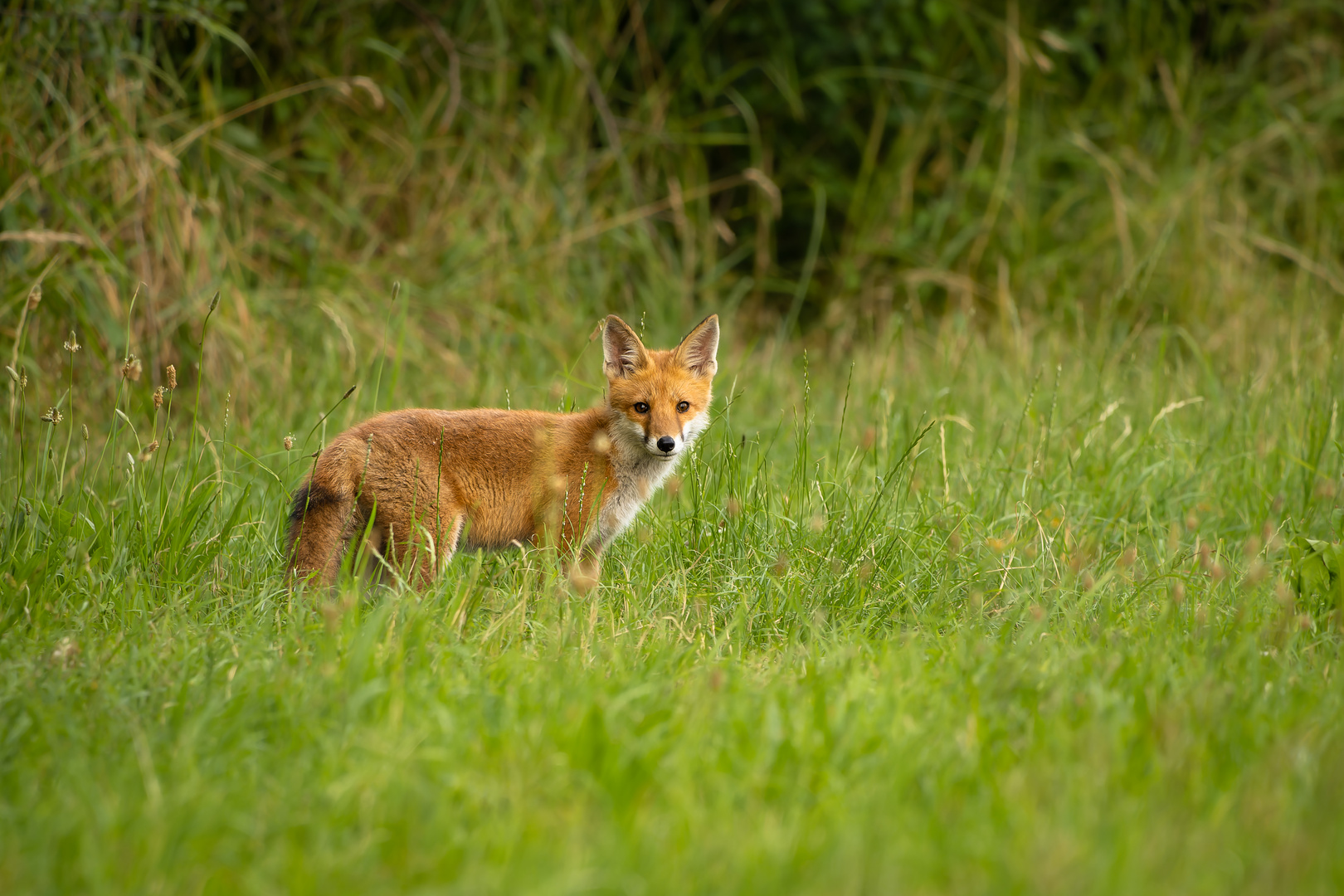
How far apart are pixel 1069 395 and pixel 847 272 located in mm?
2535

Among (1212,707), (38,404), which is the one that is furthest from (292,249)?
(1212,707)

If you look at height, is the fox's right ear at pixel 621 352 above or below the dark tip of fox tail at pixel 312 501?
above

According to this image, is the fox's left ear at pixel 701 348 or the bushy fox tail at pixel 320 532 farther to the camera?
the fox's left ear at pixel 701 348

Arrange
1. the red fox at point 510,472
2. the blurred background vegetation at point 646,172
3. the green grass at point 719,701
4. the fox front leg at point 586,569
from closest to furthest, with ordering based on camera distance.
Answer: the green grass at point 719,701, the fox front leg at point 586,569, the red fox at point 510,472, the blurred background vegetation at point 646,172

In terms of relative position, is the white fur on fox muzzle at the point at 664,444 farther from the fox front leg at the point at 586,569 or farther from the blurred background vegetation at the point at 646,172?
the blurred background vegetation at the point at 646,172

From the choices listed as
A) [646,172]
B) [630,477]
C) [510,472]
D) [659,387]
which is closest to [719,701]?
[510,472]

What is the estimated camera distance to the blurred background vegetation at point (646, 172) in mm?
6375

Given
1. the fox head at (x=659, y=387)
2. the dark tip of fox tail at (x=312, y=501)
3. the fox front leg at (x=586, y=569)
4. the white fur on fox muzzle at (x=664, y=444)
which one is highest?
the fox head at (x=659, y=387)

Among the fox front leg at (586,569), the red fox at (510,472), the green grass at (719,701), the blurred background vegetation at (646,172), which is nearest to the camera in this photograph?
the green grass at (719,701)

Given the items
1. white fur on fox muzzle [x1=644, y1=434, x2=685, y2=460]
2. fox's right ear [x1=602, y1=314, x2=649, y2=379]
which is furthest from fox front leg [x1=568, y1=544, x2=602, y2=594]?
fox's right ear [x1=602, y1=314, x2=649, y2=379]

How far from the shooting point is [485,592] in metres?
3.99

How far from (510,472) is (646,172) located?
478cm

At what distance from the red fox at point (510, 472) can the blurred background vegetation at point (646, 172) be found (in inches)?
73.5

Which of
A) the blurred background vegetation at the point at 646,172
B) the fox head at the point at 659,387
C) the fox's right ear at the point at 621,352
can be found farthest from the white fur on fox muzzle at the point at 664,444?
the blurred background vegetation at the point at 646,172
